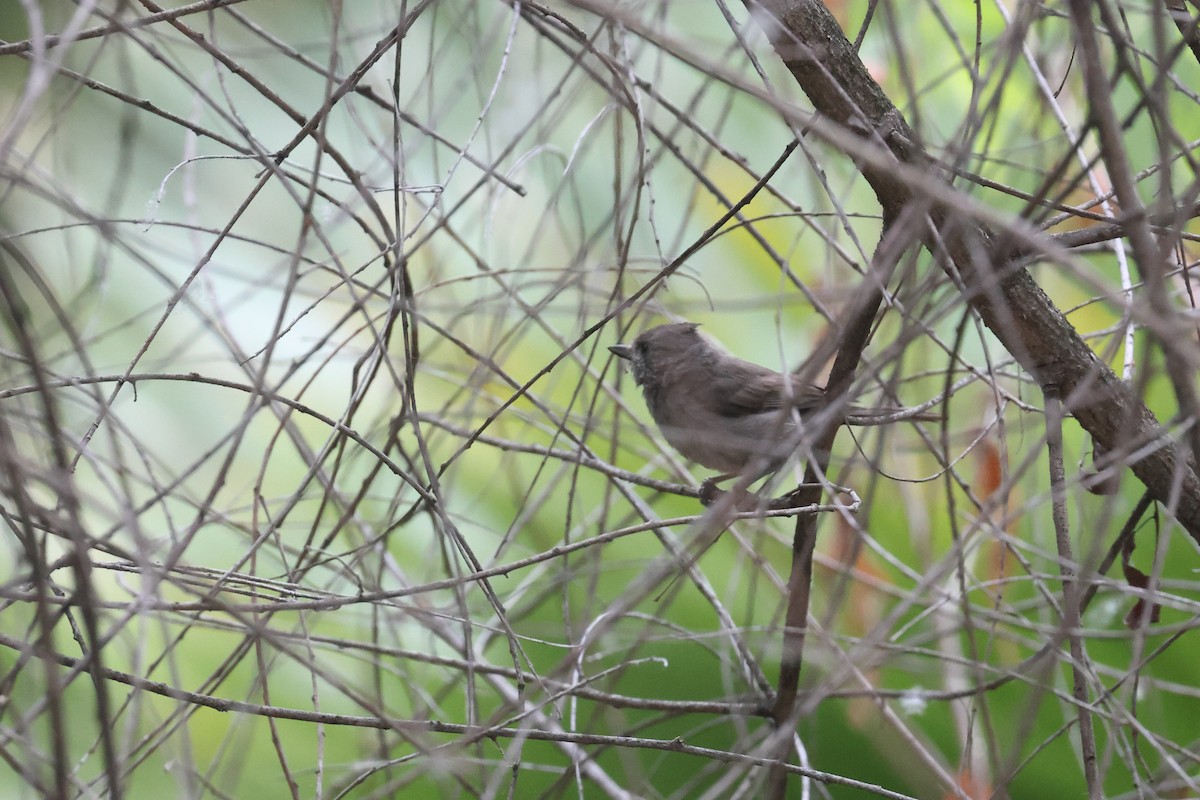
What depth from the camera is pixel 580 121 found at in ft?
11.0

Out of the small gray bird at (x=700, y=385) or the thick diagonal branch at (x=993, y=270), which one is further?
the small gray bird at (x=700, y=385)

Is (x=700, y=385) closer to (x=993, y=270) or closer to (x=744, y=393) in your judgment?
(x=744, y=393)

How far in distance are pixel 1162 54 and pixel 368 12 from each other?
124 inches

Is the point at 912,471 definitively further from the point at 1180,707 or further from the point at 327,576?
the point at 327,576

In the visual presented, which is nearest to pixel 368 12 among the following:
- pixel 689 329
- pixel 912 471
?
pixel 689 329

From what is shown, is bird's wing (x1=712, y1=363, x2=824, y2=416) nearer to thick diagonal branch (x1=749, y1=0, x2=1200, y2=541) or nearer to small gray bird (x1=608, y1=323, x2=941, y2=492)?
small gray bird (x1=608, y1=323, x2=941, y2=492)

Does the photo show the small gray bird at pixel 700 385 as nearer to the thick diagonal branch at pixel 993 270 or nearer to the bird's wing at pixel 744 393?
the bird's wing at pixel 744 393

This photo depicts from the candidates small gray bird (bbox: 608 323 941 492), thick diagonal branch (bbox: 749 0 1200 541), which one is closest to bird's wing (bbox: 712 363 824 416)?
small gray bird (bbox: 608 323 941 492)

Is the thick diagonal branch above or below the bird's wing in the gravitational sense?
below

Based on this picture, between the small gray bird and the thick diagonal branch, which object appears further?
the small gray bird

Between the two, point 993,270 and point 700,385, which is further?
point 700,385

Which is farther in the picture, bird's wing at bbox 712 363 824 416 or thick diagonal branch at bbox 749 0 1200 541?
bird's wing at bbox 712 363 824 416

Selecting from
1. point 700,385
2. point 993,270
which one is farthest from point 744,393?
point 993,270

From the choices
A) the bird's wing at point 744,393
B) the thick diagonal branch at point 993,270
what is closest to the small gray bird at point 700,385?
the bird's wing at point 744,393
